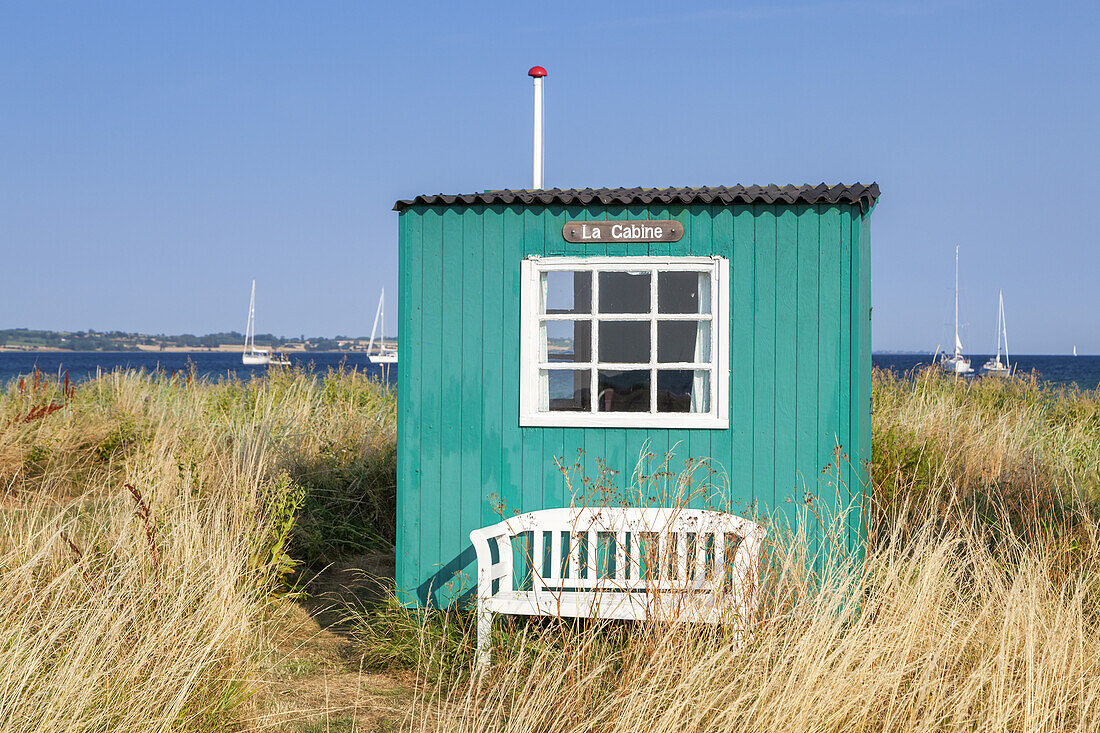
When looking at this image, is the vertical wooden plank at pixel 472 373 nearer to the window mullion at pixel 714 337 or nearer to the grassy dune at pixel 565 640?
the grassy dune at pixel 565 640

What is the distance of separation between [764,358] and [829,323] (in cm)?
45

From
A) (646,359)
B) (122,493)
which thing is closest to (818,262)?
(646,359)

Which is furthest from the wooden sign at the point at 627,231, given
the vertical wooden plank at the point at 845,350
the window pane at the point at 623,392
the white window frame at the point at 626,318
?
the vertical wooden plank at the point at 845,350

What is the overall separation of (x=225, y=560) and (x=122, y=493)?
6.36 feet

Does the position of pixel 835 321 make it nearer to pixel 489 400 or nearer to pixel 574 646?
pixel 489 400

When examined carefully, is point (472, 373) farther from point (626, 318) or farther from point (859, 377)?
point (859, 377)

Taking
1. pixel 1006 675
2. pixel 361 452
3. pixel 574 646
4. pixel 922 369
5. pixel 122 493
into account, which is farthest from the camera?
pixel 922 369

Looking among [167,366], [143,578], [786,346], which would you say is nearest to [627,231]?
[786,346]

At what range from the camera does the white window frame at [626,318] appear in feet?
17.0

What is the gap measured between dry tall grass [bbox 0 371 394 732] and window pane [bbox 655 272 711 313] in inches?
112

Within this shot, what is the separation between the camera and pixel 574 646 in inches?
164

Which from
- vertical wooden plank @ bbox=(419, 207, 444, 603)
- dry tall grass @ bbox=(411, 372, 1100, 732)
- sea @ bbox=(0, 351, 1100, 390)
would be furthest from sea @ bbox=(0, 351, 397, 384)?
dry tall grass @ bbox=(411, 372, 1100, 732)

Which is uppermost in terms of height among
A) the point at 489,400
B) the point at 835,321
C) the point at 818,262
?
the point at 818,262

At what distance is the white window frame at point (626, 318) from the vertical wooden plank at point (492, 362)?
0.48 ft
